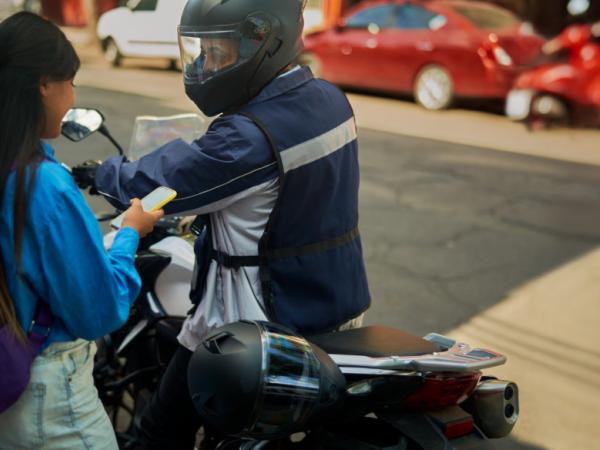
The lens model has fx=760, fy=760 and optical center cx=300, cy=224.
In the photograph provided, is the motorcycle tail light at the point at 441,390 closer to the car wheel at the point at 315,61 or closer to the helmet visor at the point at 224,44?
the helmet visor at the point at 224,44

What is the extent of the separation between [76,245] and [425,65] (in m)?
10.3

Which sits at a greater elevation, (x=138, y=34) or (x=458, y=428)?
(x=458, y=428)

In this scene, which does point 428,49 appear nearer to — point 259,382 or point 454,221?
point 454,221

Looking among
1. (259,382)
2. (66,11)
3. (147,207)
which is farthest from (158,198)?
(66,11)

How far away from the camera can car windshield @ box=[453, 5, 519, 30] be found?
1120 cm

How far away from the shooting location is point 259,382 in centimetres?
167

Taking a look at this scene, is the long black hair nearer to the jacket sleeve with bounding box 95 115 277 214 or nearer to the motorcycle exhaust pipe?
A: the jacket sleeve with bounding box 95 115 277 214

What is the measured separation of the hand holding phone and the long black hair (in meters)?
0.29

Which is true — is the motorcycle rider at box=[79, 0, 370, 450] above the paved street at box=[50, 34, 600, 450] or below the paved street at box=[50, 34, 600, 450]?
above

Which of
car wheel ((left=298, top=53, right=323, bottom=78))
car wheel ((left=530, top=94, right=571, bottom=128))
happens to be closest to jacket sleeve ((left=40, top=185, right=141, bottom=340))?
car wheel ((left=530, top=94, right=571, bottom=128))

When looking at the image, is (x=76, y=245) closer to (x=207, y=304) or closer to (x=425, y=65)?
(x=207, y=304)

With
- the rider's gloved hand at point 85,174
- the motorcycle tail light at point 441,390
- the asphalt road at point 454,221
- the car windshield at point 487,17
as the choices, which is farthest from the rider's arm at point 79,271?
the car windshield at point 487,17

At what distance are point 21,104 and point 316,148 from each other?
74 centimetres

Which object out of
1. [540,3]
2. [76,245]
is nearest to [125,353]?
[76,245]
